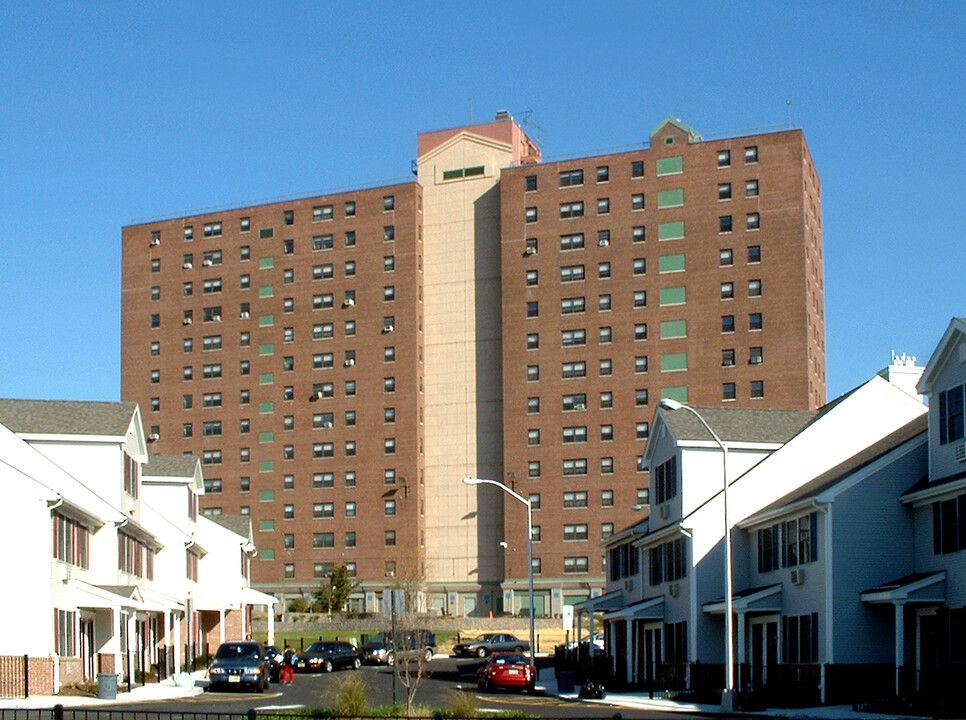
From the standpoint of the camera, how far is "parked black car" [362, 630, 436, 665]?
39747 mm

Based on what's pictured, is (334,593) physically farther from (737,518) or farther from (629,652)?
(737,518)

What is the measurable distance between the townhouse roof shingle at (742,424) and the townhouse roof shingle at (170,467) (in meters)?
27.5

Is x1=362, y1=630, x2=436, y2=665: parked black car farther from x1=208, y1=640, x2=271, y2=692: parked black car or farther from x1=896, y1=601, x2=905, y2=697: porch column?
x1=896, y1=601, x2=905, y2=697: porch column

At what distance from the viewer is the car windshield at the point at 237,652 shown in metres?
53.3

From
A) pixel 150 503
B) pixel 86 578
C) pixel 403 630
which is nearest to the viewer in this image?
pixel 403 630

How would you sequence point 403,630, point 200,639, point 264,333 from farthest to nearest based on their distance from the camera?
point 264,333 → point 200,639 → point 403,630

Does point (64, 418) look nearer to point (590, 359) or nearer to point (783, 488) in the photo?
point (783, 488)

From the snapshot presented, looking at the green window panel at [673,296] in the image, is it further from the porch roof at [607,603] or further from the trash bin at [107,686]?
the trash bin at [107,686]

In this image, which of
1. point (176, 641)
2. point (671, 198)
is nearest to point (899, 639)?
point (176, 641)

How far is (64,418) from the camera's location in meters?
57.2

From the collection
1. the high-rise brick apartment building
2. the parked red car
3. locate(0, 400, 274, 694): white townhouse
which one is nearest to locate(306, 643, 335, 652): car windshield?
locate(0, 400, 274, 694): white townhouse

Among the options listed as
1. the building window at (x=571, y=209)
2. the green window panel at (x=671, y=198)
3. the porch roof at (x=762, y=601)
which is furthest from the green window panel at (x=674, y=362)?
the porch roof at (x=762, y=601)

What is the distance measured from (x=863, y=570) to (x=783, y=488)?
27.1 feet

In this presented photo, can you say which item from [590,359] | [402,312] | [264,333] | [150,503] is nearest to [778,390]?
[590,359]
